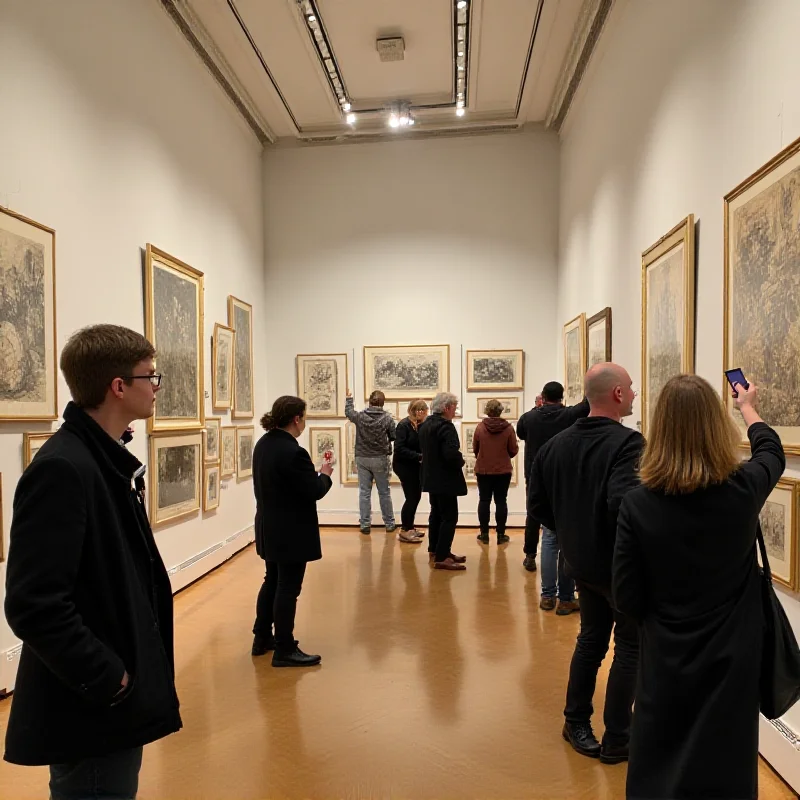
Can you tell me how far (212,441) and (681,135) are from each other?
614 cm

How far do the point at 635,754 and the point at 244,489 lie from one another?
24.8 ft

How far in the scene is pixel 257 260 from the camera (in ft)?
33.1

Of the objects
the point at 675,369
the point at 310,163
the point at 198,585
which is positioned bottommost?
the point at 198,585

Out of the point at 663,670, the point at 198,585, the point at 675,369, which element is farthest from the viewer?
the point at 198,585

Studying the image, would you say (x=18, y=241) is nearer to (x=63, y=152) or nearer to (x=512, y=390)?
(x=63, y=152)

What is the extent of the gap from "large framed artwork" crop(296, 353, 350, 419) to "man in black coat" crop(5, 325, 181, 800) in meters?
8.39

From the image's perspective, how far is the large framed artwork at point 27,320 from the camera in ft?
13.6

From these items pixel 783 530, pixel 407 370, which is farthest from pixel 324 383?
pixel 783 530

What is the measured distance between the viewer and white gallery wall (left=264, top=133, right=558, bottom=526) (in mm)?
10047

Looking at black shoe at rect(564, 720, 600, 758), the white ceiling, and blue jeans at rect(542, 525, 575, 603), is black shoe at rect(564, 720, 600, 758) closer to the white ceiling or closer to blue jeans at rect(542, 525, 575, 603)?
blue jeans at rect(542, 525, 575, 603)

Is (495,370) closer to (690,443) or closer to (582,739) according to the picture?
(582,739)

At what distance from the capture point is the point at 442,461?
7.22 metres

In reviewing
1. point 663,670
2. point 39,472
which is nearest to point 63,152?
point 39,472

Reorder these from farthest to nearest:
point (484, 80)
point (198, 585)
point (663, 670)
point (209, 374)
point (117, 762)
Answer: point (484, 80), point (209, 374), point (198, 585), point (663, 670), point (117, 762)
